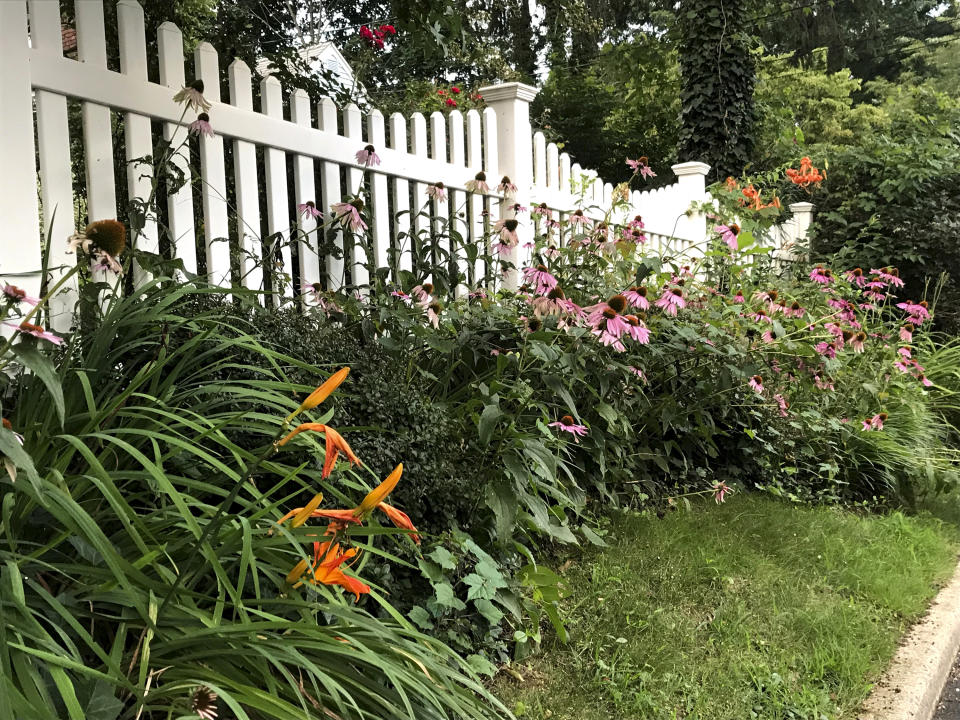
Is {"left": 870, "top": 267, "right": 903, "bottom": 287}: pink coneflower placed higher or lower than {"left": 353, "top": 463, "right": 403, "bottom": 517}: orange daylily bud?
higher

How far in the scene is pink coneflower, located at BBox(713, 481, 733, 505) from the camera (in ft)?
9.92

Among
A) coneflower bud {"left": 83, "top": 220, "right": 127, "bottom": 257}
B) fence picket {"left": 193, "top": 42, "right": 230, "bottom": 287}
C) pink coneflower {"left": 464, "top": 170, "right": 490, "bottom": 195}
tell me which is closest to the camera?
coneflower bud {"left": 83, "top": 220, "right": 127, "bottom": 257}

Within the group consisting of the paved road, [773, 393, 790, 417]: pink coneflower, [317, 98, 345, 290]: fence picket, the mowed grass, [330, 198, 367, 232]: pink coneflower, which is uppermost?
[317, 98, 345, 290]: fence picket

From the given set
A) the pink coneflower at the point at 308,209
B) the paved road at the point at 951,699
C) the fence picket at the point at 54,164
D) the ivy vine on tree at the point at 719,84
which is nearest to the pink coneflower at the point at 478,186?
the pink coneflower at the point at 308,209

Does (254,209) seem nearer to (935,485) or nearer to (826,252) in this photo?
(935,485)

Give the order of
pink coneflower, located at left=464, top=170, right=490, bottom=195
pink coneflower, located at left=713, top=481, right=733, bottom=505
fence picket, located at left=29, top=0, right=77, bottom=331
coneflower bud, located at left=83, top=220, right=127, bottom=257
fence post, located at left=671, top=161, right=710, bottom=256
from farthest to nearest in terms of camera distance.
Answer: fence post, located at left=671, top=161, right=710, bottom=256
pink coneflower, located at left=464, top=170, right=490, bottom=195
pink coneflower, located at left=713, top=481, right=733, bottom=505
fence picket, located at left=29, top=0, right=77, bottom=331
coneflower bud, located at left=83, top=220, right=127, bottom=257

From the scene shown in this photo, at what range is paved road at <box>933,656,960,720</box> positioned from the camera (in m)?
2.15

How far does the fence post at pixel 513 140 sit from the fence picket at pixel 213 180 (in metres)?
1.61

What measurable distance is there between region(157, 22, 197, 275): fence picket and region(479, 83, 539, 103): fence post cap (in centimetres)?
183

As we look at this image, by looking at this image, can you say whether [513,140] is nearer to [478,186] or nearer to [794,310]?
[478,186]

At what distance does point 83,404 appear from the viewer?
5.59 ft

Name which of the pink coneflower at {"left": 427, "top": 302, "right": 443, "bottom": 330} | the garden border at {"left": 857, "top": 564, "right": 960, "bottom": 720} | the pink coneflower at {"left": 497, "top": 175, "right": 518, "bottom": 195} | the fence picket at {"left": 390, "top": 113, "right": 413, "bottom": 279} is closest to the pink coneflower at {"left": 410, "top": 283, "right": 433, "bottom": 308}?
the pink coneflower at {"left": 427, "top": 302, "right": 443, "bottom": 330}

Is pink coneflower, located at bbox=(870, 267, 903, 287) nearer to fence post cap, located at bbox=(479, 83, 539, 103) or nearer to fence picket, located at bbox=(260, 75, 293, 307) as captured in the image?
fence post cap, located at bbox=(479, 83, 539, 103)

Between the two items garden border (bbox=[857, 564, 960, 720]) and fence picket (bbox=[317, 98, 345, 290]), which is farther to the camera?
fence picket (bbox=[317, 98, 345, 290])
